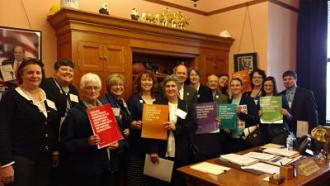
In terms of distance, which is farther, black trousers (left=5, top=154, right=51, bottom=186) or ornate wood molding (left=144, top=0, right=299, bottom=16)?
ornate wood molding (left=144, top=0, right=299, bottom=16)

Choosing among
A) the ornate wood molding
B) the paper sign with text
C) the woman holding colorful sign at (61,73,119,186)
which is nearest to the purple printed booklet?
the paper sign with text

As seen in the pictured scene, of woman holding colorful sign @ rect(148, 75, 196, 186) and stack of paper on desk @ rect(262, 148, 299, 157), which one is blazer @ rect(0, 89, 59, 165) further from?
stack of paper on desk @ rect(262, 148, 299, 157)

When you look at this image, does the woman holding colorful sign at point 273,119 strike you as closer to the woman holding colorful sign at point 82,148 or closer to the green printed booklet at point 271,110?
the green printed booklet at point 271,110

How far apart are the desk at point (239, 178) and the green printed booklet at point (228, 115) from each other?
2.78ft

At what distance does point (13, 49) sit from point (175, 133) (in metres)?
2.08

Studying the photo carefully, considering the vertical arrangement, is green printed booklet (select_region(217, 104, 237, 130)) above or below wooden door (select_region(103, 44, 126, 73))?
below

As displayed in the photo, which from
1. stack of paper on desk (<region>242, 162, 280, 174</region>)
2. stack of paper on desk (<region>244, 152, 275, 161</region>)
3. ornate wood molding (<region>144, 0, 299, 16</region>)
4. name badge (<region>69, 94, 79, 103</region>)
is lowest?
stack of paper on desk (<region>242, 162, 280, 174</region>)

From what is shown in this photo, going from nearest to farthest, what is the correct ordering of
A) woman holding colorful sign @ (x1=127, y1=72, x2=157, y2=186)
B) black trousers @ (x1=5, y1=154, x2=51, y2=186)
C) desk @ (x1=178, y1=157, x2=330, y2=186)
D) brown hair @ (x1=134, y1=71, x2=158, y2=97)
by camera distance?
desk @ (x1=178, y1=157, x2=330, y2=186), black trousers @ (x1=5, y1=154, x2=51, y2=186), woman holding colorful sign @ (x1=127, y1=72, x2=157, y2=186), brown hair @ (x1=134, y1=71, x2=158, y2=97)

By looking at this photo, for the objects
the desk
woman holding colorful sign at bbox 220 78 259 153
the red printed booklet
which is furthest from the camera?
woman holding colorful sign at bbox 220 78 259 153

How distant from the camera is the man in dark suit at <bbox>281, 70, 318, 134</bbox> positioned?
11.1 ft

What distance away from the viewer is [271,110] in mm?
2857

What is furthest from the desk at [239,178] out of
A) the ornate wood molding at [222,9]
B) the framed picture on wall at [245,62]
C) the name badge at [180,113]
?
the ornate wood molding at [222,9]

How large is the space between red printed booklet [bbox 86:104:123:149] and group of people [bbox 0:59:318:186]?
0.21 feet

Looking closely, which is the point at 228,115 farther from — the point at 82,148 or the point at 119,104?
the point at 82,148
